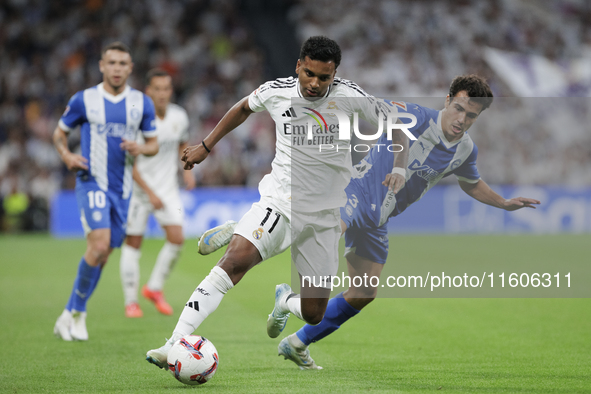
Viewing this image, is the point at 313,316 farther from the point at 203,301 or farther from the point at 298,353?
the point at 203,301

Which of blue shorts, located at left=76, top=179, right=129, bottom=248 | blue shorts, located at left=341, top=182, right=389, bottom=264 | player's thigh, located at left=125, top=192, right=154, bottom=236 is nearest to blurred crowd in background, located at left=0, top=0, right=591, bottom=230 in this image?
player's thigh, located at left=125, top=192, right=154, bottom=236

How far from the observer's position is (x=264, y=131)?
756 inches

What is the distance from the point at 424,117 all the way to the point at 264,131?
14.1 meters

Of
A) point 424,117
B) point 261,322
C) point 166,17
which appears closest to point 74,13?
point 166,17

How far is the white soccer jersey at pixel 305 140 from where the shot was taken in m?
4.59

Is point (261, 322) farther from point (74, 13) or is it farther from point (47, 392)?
point (74, 13)

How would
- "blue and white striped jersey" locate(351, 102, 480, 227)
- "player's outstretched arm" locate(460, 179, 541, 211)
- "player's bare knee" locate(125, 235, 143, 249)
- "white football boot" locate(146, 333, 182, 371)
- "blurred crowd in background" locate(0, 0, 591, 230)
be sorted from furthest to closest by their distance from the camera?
"blurred crowd in background" locate(0, 0, 591, 230) < "player's bare knee" locate(125, 235, 143, 249) < "blue and white striped jersey" locate(351, 102, 480, 227) < "player's outstretched arm" locate(460, 179, 541, 211) < "white football boot" locate(146, 333, 182, 371)

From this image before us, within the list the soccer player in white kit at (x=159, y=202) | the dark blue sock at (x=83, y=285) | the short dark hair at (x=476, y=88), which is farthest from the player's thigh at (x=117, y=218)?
the short dark hair at (x=476, y=88)

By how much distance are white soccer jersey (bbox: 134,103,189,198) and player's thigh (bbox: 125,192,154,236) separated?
0.14 m

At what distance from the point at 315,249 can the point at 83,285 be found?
8.49ft

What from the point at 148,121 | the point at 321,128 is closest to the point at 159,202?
the point at 148,121

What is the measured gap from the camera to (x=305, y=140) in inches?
181

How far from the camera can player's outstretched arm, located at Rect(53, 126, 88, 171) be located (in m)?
5.98

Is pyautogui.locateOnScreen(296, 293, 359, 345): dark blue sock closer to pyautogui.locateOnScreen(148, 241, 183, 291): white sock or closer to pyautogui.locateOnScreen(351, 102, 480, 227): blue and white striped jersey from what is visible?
pyautogui.locateOnScreen(351, 102, 480, 227): blue and white striped jersey
